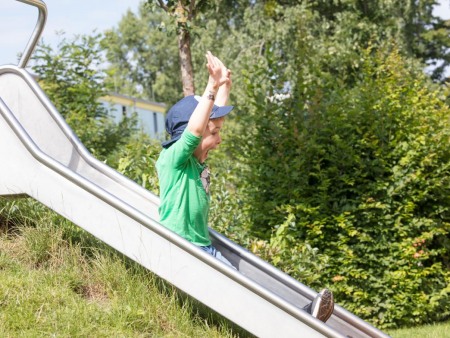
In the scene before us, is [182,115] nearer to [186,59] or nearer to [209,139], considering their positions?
[209,139]

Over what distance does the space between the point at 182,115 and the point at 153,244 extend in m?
0.76

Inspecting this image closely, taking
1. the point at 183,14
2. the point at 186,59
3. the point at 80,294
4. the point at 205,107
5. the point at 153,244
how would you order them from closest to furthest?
1. the point at 205,107
2. the point at 153,244
3. the point at 80,294
4. the point at 183,14
5. the point at 186,59

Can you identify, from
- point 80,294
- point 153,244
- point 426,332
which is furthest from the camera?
point 426,332

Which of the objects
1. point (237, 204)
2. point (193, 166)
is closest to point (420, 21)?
point (237, 204)

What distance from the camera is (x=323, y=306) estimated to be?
4059 mm

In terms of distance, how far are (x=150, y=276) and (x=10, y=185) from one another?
3.22 ft

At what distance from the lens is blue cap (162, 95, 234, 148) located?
4055 mm

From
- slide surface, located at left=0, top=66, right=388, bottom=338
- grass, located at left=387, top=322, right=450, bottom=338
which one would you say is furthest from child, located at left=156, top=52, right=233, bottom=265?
grass, located at left=387, top=322, right=450, bottom=338

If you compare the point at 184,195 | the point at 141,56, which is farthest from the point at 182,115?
the point at 141,56

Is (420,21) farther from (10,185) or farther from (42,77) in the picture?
(10,185)

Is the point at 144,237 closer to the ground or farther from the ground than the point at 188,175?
closer to the ground

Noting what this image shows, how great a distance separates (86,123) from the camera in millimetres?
10125

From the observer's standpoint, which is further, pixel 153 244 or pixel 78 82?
pixel 78 82

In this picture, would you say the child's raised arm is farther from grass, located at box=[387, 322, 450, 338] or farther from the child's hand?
grass, located at box=[387, 322, 450, 338]
